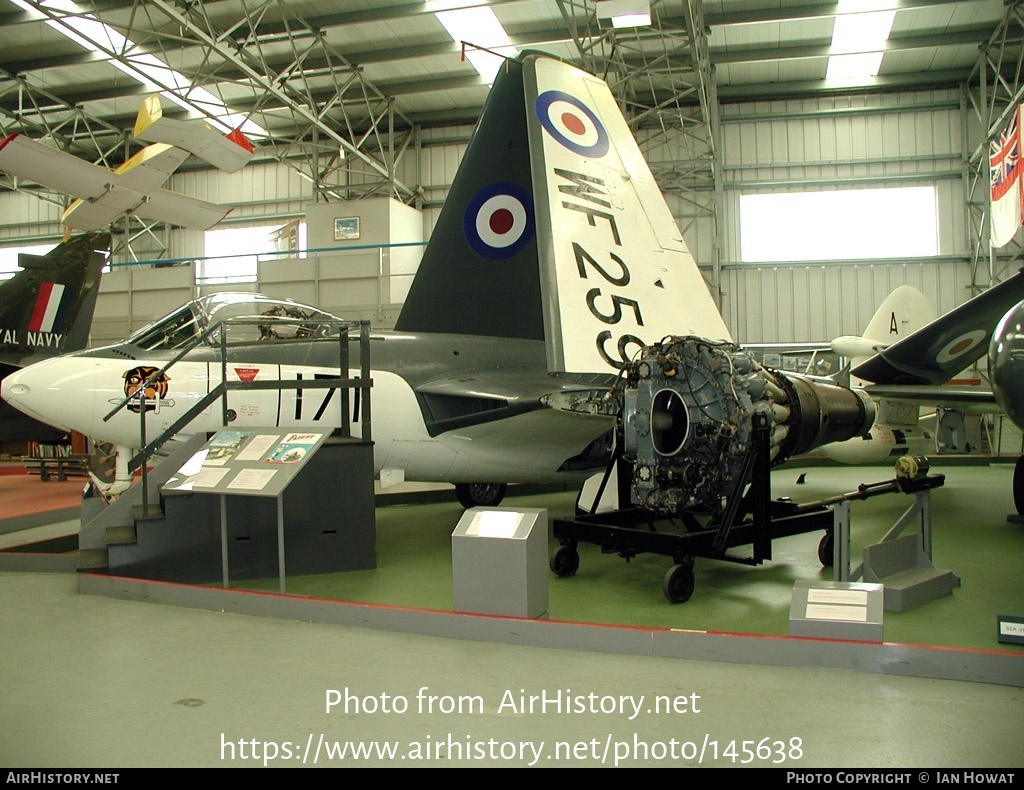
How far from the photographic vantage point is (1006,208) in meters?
11.9

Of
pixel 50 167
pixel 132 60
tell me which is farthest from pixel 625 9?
pixel 50 167

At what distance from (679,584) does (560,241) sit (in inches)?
109

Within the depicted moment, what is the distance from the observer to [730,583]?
17.8ft

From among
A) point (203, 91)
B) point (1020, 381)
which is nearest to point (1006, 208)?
point (1020, 381)

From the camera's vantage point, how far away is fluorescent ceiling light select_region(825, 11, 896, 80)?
16.2 m

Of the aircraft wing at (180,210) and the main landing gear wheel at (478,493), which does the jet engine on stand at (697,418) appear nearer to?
the main landing gear wheel at (478,493)

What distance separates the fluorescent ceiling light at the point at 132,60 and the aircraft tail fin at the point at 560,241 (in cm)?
873

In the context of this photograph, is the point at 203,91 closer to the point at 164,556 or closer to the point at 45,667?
the point at 164,556

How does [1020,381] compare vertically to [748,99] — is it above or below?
below

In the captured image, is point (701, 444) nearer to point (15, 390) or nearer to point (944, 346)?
point (944, 346)

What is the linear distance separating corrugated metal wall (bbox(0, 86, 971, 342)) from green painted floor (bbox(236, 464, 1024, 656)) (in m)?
11.7

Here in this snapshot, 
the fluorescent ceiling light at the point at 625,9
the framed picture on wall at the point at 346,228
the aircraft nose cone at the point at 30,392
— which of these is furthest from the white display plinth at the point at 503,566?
the framed picture on wall at the point at 346,228

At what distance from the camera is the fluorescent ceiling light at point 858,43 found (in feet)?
53.1

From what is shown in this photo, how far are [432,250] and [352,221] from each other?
35.6 ft
